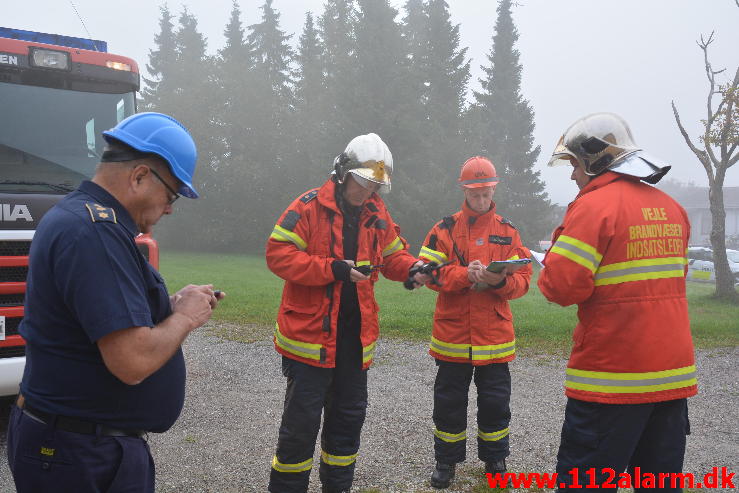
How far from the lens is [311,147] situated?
3189 cm

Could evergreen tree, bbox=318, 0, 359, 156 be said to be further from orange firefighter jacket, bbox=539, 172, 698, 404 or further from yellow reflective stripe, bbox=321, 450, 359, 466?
orange firefighter jacket, bbox=539, 172, 698, 404

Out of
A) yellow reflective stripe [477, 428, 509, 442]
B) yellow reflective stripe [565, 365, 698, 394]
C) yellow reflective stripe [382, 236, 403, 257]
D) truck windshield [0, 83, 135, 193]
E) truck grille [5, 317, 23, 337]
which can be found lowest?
yellow reflective stripe [477, 428, 509, 442]

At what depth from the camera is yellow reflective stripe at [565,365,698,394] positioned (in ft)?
8.07

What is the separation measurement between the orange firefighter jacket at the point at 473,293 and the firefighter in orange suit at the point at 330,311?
68 cm

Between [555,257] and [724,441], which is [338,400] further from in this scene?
[724,441]

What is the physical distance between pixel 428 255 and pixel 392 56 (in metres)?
27.0

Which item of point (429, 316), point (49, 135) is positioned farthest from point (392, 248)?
point (429, 316)

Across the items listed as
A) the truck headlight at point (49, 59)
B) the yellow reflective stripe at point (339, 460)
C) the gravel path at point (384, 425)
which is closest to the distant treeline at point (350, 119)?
the gravel path at point (384, 425)

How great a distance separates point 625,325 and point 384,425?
295cm

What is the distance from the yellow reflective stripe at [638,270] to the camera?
249 cm

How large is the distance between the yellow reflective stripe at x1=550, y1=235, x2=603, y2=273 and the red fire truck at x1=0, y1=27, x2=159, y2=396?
3.54 m

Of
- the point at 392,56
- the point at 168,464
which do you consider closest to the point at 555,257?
the point at 168,464

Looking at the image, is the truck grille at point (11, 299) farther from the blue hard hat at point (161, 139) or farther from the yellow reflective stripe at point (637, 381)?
the yellow reflective stripe at point (637, 381)

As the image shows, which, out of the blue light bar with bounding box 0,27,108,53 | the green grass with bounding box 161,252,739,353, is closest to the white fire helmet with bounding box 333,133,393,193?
the blue light bar with bounding box 0,27,108,53
